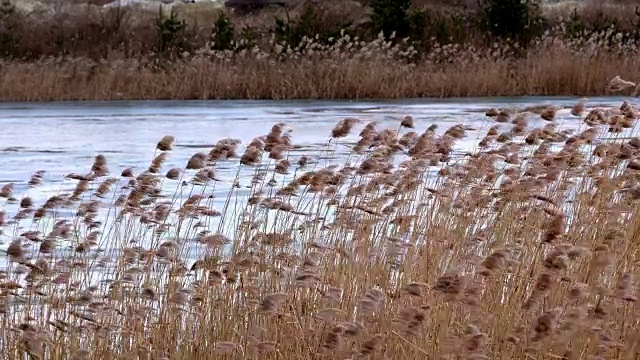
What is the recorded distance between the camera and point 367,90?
80.5 ft

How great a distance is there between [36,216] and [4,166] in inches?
308

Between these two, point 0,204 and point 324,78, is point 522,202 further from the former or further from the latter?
point 324,78

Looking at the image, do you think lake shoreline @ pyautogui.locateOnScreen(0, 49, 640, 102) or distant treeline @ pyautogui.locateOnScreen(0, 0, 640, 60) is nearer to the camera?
lake shoreline @ pyautogui.locateOnScreen(0, 49, 640, 102)

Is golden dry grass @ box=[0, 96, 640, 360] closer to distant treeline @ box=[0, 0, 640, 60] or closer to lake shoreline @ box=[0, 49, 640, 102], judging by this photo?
lake shoreline @ box=[0, 49, 640, 102]

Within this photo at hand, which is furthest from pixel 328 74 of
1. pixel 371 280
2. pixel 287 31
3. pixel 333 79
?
pixel 371 280

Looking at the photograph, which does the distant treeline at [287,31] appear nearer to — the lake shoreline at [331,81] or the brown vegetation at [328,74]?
the brown vegetation at [328,74]

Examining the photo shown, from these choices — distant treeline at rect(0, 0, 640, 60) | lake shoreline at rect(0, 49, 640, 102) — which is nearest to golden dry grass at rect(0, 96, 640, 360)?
lake shoreline at rect(0, 49, 640, 102)

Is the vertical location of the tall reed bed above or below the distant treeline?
below

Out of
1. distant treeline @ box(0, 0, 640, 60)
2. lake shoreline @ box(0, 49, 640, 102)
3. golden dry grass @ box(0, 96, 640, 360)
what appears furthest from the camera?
distant treeline @ box(0, 0, 640, 60)

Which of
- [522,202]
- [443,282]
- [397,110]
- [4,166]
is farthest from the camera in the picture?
[397,110]

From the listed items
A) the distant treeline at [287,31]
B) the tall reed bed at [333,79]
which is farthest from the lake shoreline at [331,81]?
the distant treeline at [287,31]

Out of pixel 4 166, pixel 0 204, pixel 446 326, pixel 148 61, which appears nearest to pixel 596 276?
pixel 446 326

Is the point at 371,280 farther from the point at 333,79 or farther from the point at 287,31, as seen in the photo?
the point at 287,31

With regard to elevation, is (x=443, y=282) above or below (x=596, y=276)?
above
